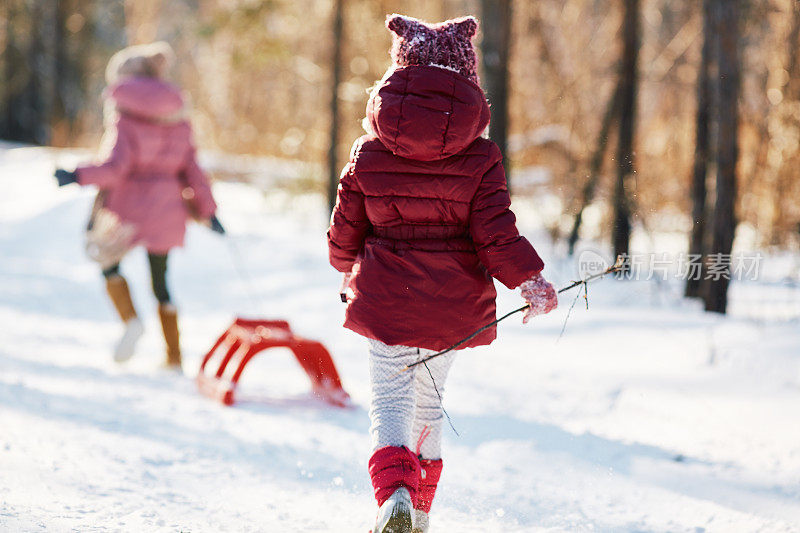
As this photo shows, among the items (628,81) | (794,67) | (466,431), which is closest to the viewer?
(466,431)

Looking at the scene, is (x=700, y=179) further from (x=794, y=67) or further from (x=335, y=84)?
(x=335, y=84)

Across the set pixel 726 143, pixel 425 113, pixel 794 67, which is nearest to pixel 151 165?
pixel 425 113

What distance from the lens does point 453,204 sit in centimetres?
267

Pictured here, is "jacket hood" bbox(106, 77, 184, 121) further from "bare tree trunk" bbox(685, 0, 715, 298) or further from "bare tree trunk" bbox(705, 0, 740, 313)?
"bare tree trunk" bbox(685, 0, 715, 298)

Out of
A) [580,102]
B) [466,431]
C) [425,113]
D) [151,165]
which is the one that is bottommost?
[466,431]

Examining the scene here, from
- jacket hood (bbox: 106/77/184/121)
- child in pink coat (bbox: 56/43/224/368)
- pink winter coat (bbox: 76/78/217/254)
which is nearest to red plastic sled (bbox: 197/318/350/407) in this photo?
child in pink coat (bbox: 56/43/224/368)

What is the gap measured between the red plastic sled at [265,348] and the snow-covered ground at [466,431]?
0.34ft

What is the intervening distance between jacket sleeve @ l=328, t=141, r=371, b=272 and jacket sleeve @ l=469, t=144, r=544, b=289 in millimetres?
381

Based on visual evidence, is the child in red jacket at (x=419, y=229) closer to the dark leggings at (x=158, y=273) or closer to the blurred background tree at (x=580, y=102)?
the dark leggings at (x=158, y=273)

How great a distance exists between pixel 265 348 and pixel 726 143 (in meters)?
4.70

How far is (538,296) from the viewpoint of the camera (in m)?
2.58

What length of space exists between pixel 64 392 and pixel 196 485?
177 centimetres

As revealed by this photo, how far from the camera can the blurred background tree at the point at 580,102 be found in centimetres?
946

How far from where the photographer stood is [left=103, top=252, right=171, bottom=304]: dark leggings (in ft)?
18.3
